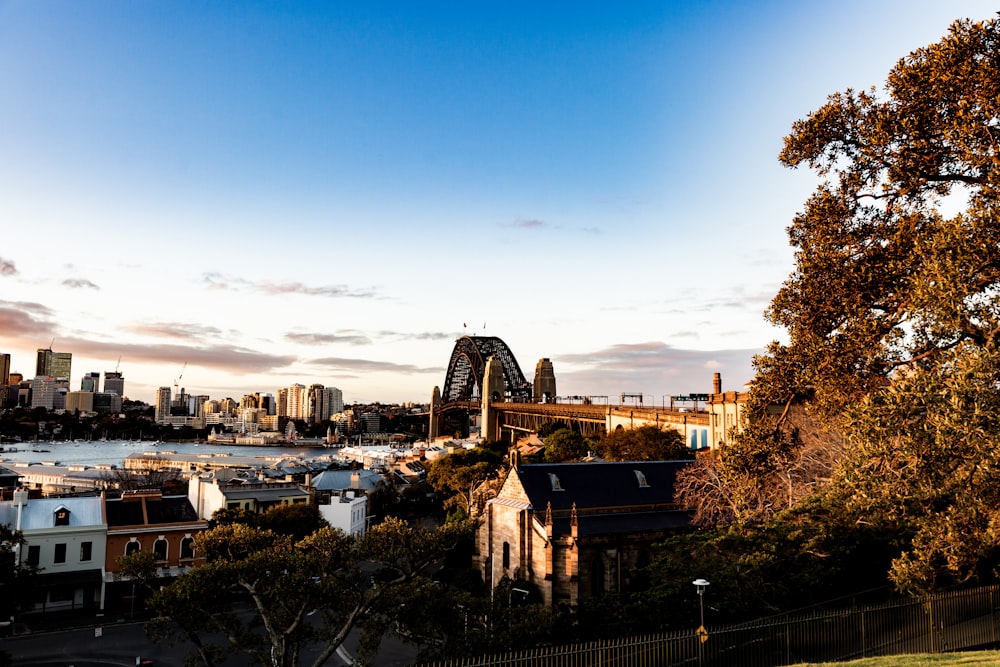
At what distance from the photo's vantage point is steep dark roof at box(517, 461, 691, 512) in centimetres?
4009

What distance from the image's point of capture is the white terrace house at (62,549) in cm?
4400

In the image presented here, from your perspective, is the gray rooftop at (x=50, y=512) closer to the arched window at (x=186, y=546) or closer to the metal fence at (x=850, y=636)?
the arched window at (x=186, y=546)

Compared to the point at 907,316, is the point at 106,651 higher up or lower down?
lower down

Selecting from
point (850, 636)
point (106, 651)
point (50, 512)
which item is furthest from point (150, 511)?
point (850, 636)

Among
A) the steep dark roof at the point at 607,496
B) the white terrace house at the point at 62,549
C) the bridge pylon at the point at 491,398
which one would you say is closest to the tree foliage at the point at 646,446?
the steep dark roof at the point at 607,496

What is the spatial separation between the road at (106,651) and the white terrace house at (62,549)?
570 centimetres

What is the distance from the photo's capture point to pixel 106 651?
1393 inches

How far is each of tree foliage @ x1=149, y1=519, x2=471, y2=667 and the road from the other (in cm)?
1138

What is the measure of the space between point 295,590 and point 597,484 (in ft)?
80.1

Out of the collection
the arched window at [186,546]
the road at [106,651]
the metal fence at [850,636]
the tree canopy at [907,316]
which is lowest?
the road at [106,651]

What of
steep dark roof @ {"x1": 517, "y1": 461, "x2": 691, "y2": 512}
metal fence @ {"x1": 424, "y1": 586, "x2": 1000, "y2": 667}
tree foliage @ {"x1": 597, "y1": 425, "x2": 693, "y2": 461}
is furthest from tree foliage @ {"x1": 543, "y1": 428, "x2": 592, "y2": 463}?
metal fence @ {"x1": 424, "y1": 586, "x2": 1000, "y2": 667}

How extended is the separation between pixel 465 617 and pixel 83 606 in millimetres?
33963

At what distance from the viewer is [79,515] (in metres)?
46.9

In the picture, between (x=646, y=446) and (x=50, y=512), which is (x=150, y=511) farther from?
(x=646, y=446)
